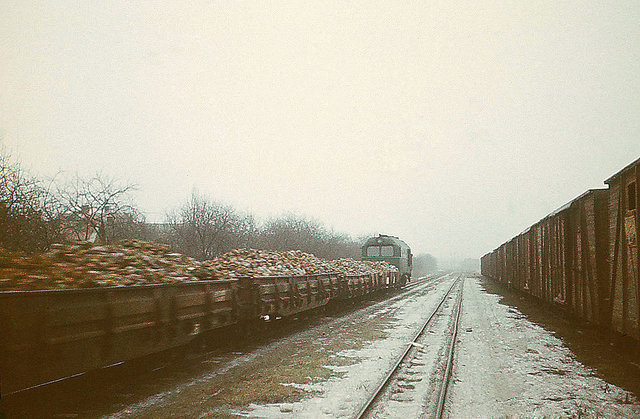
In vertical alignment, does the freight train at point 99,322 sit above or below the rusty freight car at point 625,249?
below

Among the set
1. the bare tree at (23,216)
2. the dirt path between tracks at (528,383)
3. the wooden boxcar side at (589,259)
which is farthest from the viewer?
the bare tree at (23,216)

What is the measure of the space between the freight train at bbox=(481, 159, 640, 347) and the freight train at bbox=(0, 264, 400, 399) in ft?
22.1

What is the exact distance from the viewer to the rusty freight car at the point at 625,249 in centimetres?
716

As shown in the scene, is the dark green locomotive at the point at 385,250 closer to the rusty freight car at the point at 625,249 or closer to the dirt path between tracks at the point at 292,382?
the dirt path between tracks at the point at 292,382

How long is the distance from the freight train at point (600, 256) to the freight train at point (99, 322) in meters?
6.73

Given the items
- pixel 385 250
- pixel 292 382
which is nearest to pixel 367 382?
pixel 292 382

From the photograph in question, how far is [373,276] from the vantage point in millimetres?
23578

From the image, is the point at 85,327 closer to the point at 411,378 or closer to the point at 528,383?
the point at 411,378

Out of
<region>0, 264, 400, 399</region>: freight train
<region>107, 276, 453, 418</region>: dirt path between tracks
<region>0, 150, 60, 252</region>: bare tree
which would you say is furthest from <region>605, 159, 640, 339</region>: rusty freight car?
<region>0, 150, 60, 252</region>: bare tree

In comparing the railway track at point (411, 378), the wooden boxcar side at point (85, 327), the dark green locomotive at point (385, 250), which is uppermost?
the dark green locomotive at point (385, 250)

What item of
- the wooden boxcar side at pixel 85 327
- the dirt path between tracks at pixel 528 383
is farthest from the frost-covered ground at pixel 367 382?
the wooden boxcar side at pixel 85 327

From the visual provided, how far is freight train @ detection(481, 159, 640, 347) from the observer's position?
7406 mm

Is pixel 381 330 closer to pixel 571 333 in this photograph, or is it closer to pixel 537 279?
pixel 571 333

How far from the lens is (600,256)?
920 centimetres
